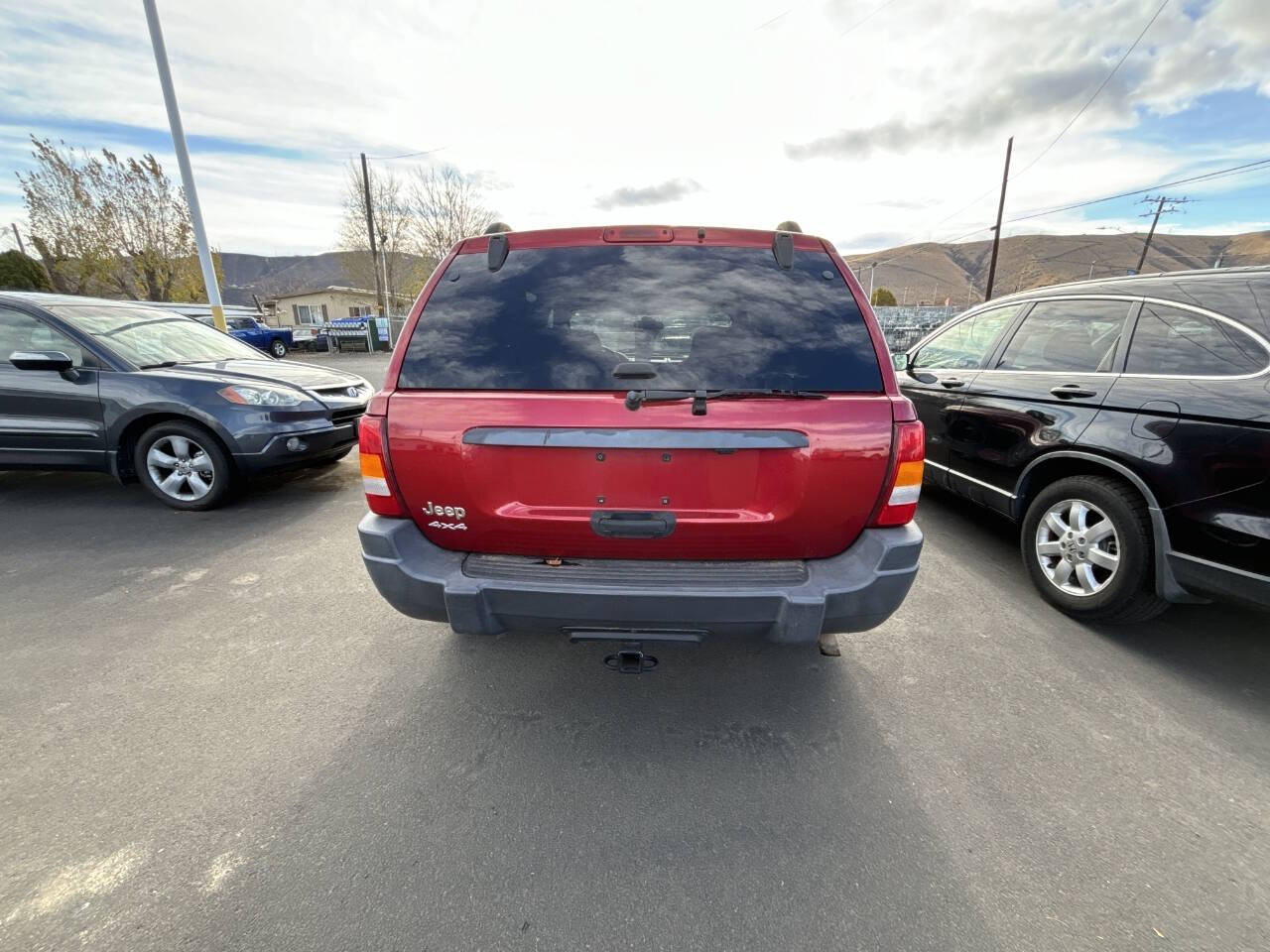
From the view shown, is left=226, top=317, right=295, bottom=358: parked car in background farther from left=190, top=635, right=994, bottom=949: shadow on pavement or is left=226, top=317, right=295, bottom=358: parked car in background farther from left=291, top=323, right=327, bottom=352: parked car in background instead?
left=190, top=635, right=994, bottom=949: shadow on pavement

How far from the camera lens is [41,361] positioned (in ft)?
14.3

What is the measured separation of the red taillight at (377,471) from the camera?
78.3 inches

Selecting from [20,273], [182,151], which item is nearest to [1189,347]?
[182,151]

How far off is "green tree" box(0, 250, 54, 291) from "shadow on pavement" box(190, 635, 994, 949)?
4033cm

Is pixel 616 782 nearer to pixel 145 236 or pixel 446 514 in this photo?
pixel 446 514

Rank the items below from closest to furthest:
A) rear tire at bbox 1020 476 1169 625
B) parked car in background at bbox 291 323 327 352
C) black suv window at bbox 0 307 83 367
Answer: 1. rear tire at bbox 1020 476 1169 625
2. black suv window at bbox 0 307 83 367
3. parked car in background at bbox 291 323 327 352

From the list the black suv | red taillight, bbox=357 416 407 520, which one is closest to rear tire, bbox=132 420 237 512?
red taillight, bbox=357 416 407 520

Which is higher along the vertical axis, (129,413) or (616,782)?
(129,413)

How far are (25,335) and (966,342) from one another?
7.77m

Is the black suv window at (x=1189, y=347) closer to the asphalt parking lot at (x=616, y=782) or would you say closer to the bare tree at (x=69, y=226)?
the asphalt parking lot at (x=616, y=782)

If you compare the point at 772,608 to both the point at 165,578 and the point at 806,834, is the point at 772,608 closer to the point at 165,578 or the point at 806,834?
the point at 806,834

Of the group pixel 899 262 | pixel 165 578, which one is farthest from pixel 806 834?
pixel 899 262

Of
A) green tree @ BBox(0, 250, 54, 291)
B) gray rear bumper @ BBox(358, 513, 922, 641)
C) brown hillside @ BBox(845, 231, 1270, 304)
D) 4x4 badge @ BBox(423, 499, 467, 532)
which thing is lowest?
gray rear bumper @ BBox(358, 513, 922, 641)

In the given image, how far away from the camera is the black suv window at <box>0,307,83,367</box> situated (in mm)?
4621
